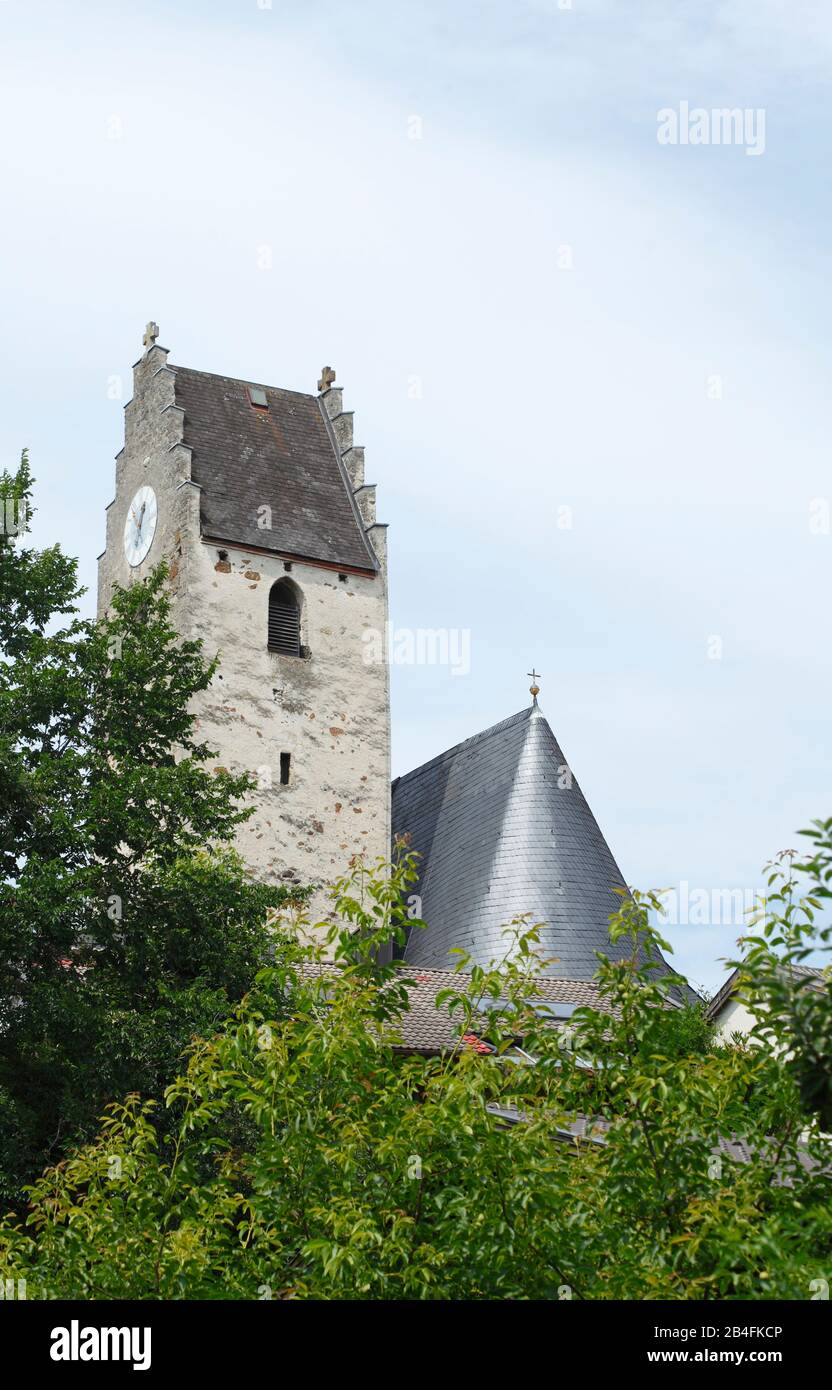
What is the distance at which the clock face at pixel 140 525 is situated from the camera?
34594 millimetres

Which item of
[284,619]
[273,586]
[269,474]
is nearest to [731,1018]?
[284,619]

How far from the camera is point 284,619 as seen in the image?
34.0m

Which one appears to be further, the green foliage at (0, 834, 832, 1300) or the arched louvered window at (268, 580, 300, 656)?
the arched louvered window at (268, 580, 300, 656)

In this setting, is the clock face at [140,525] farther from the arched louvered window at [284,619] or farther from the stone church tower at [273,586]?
the arched louvered window at [284,619]

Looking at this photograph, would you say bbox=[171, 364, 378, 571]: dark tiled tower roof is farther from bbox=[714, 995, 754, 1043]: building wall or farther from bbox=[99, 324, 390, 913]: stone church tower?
bbox=[714, 995, 754, 1043]: building wall

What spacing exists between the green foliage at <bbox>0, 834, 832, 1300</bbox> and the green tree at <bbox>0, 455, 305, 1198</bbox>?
8.34m

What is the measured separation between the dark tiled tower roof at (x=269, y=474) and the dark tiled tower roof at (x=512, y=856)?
4.23 meters

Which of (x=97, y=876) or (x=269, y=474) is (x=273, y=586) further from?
(x=97, y=876)

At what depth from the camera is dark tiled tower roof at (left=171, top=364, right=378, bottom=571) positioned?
112ft

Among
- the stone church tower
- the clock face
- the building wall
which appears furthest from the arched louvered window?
the building wall

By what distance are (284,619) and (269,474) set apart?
295cm
